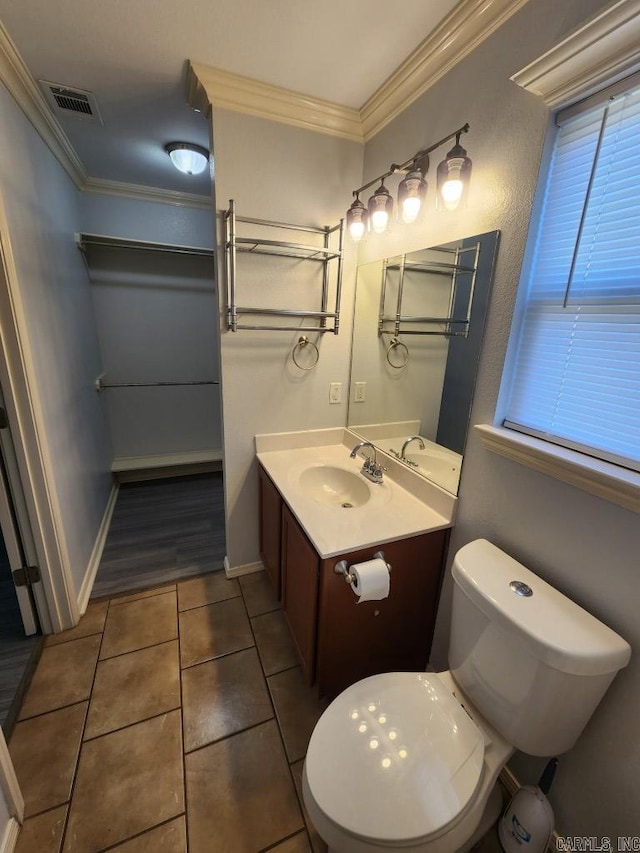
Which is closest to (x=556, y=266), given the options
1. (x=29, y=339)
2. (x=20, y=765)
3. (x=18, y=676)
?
(x=29, y=339)

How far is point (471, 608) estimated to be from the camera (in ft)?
3.43

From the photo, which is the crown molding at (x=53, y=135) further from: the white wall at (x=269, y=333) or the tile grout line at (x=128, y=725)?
the tile grout line at (x=128, y=725)

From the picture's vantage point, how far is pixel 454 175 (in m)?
1.10

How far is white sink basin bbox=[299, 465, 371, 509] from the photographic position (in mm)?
1703

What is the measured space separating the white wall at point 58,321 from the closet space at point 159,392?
0.29 m

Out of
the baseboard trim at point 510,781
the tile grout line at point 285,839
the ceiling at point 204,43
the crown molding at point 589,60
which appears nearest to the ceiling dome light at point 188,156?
the ceiling at point 204,43

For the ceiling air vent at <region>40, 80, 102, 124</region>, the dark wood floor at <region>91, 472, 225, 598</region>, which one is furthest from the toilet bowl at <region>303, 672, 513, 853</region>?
the ceiling air vent at <region>40, 80, 102, 124</region>

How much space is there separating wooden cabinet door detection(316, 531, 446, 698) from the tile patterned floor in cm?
27

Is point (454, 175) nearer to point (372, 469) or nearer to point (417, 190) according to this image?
point (417, 190)

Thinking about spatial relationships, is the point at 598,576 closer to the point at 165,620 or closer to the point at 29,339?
the point at 165,620

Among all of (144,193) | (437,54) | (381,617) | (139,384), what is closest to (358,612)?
(381,617)

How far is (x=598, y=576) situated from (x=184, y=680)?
160 cm

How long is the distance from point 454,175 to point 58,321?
1988mm

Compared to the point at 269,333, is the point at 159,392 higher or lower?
lower
